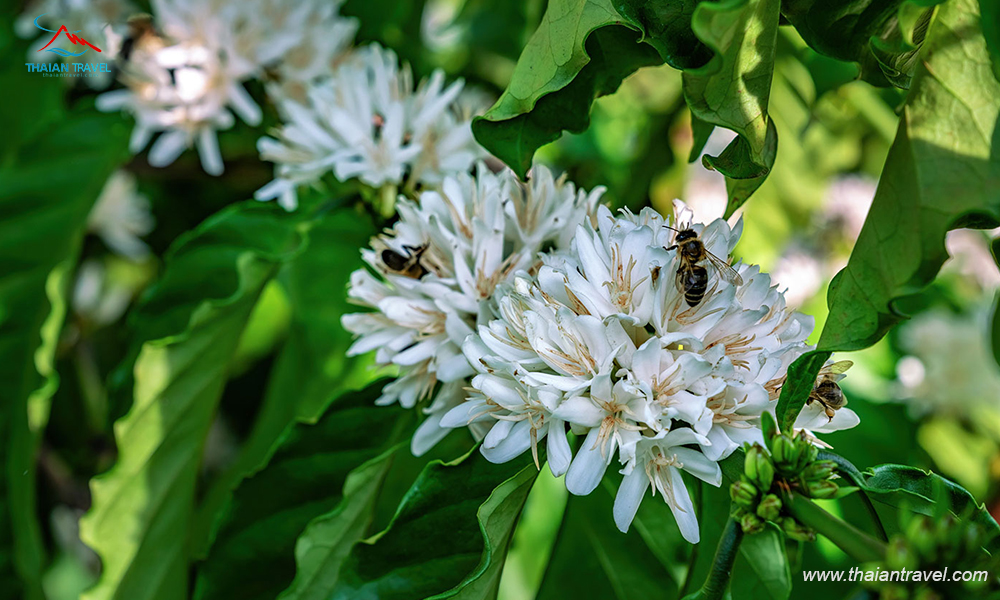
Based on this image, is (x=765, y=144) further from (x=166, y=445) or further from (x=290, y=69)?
(x=290, y=69)

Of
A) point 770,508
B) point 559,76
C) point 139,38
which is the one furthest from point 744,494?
point 139,38

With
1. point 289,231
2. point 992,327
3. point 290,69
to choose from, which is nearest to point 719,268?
point 992,327

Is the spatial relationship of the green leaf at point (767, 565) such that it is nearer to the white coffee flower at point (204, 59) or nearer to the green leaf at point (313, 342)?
the green leaf at point (313, 342)

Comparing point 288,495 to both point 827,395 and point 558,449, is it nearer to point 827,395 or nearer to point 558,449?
point 558,449

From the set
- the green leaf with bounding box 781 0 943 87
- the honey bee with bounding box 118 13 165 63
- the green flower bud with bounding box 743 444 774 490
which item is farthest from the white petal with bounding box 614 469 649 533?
the honey bee with bounding box 118 13 165 63
